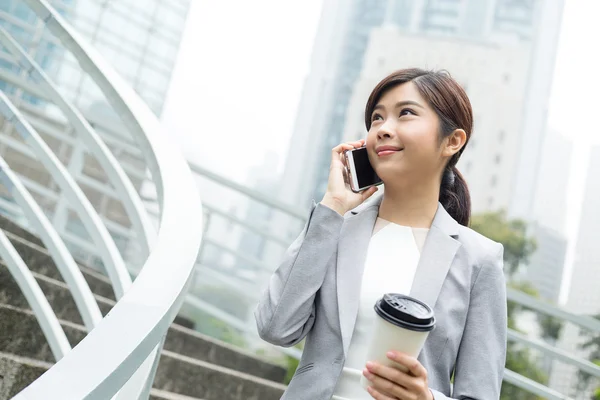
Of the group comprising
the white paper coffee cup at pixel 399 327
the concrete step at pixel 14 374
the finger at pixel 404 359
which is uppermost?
the white paper coffee cup at pixel 399 327

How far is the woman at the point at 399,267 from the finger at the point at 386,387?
90 millimetres

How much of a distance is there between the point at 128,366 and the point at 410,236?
2.12ft

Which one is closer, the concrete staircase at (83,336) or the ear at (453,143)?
the ear at (453,143)

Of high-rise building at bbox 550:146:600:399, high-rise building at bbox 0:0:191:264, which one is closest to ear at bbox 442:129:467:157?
high-rise building at bbox 0:0:191:264

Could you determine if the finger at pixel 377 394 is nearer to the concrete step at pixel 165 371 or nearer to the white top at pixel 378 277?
the white top at pixel 378 277

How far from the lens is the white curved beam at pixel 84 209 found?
4.97 ft

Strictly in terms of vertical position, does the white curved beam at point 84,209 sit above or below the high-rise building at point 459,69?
below

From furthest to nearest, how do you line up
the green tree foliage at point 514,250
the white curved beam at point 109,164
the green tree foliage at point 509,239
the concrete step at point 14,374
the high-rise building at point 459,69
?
the high-rise building at point 459,69 → the green tree foliage at point 509,239 → the green tree foliage at point 514,250 → the concrete step at point 14,374 → the white curved beam at point 109,164

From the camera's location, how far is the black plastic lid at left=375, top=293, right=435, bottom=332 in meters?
0.80

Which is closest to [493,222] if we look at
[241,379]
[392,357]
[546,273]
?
[241,379]

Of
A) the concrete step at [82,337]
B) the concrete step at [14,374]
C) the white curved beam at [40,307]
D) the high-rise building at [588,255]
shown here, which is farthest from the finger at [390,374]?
the high-rise building at [588,255]

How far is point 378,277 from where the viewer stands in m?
1.15

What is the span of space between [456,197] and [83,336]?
1658mm

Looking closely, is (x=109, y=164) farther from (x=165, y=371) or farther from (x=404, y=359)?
(x=165, y=371)
